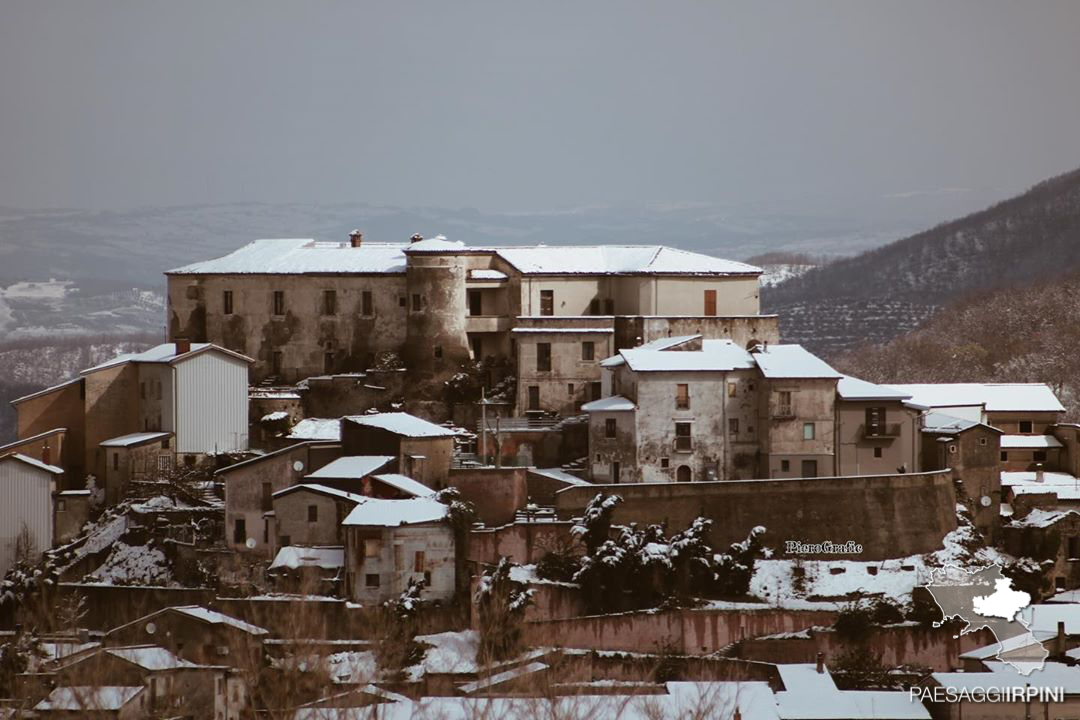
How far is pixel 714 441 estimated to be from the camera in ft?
180

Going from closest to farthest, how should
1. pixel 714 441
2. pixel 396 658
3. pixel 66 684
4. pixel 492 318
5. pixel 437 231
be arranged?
pixel 66 684 < pixel 396 658 < pixel 714 441 < pixel 492 318 < pixel 437 231

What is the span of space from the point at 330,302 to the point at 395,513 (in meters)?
14.8

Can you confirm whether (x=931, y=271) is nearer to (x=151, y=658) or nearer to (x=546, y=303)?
(x=546, y=303)

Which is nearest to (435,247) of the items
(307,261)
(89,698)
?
(307,261)

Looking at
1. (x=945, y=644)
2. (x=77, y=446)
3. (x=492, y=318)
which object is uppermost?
(x=492, y=318)

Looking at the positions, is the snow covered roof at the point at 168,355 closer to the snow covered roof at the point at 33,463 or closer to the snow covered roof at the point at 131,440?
the snow covered roof at the point at 131,440

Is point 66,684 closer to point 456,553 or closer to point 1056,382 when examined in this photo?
point 456,553

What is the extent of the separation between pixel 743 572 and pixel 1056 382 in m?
28.4

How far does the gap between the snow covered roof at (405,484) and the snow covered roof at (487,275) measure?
37.9 ft

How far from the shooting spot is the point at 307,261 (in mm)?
64250

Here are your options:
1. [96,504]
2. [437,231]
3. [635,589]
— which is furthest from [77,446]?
[437,231]

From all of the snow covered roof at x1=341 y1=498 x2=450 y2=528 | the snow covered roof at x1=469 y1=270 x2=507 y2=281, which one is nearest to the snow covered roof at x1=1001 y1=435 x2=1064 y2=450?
the snow covered roof at x1=469 y1=270 x2=507 y2=281

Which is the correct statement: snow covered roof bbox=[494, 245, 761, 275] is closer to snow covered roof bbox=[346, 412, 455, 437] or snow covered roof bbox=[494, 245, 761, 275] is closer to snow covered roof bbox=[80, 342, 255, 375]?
snow covered roof bbox=[346, 412, 455, 437]

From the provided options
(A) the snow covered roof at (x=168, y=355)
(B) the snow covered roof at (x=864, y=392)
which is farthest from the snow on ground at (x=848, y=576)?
(A) the snow covered roof at (x=168, y=355)
